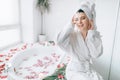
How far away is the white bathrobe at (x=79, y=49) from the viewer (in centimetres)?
127

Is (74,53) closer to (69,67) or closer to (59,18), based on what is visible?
(69,67)

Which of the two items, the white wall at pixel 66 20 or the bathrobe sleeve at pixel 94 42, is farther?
the white wall at pixel 66 20

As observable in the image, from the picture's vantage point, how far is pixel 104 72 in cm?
229

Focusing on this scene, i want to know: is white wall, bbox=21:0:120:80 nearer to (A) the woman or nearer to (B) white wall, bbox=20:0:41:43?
(B) white wall, bbox=20:0:41:43

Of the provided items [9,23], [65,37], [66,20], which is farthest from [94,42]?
[9,23]

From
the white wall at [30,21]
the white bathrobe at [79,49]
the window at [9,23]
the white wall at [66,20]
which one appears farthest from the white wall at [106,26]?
the window at [9,23]

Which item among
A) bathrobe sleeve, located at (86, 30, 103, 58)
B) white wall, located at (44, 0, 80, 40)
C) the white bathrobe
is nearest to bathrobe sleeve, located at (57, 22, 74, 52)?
the white bathrobe

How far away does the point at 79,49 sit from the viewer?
137 cm

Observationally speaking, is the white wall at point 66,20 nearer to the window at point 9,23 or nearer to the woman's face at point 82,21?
the window at point 9,23

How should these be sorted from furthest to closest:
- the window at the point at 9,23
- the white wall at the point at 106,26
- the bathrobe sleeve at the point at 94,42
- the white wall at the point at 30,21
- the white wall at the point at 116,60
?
the white wall at the point at 30,21, the window at the point at 9,23, the white wall at the point at 106,26, the white wall at the point at 116,60, the bathrobe sleeve at the point at 94,42

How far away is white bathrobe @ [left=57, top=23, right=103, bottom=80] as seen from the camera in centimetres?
127

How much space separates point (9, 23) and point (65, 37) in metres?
2.29

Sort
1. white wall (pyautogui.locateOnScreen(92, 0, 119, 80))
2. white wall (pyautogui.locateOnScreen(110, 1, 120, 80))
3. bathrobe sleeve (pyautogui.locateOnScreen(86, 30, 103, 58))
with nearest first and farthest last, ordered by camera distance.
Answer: bathrobe sleeve (pyautogui.locateOnScreen(86, 30, 103, 58)), white wall (pyautogui.locateOnScreen(110, 1, 120, 80)), white wall (pyautogui.locateOnScreen(92, 0, 119, 80))

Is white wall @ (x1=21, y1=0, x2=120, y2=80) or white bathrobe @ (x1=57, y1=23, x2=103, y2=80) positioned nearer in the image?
white bathrobe @ (x1=57, y1=23, x2=103, y2=80)
